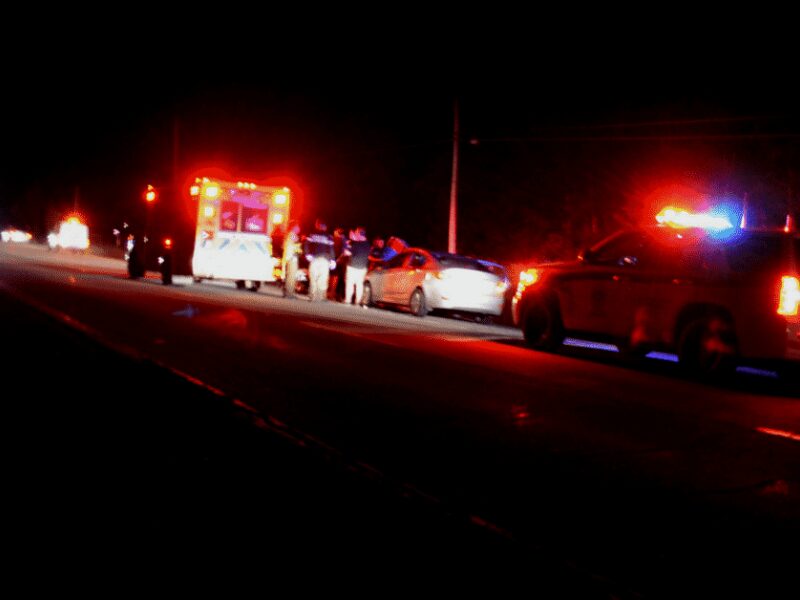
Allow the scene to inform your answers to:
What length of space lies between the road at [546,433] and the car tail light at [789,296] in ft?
3.36

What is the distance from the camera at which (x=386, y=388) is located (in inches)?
408

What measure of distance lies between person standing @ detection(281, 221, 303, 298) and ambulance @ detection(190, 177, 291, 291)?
1084mm

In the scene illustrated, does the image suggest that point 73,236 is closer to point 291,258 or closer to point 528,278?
point 291,258

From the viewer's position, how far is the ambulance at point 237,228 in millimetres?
26547

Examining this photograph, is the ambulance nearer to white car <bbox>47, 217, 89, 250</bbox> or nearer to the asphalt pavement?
the asphalt pavement

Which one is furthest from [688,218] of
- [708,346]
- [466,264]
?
[708,346]

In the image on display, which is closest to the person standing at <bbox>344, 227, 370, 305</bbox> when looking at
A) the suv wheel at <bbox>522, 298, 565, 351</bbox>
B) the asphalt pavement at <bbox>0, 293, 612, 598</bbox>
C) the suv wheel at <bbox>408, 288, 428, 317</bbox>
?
the suv wheel at <bbox>408, 288, 428, 317</bbox>

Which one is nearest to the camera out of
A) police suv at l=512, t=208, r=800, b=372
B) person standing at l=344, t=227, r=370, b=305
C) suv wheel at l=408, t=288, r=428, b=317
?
police suv at l=512, t=208, r=800, b=372

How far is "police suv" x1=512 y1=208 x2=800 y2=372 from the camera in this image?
37.6ft

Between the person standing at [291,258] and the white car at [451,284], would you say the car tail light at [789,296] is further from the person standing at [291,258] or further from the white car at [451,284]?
the person standing at [291,258]

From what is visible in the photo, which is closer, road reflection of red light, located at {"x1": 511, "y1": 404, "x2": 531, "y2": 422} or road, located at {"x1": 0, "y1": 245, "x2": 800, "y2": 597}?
road, located at {"x1": 0, "y1": 245, "x2": 800, "y2": 597}

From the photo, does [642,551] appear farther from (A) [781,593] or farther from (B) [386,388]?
(B) [386,388]

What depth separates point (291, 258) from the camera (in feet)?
83.5

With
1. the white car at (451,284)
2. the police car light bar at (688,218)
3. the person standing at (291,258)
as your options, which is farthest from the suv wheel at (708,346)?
the person standing at (291,258)
